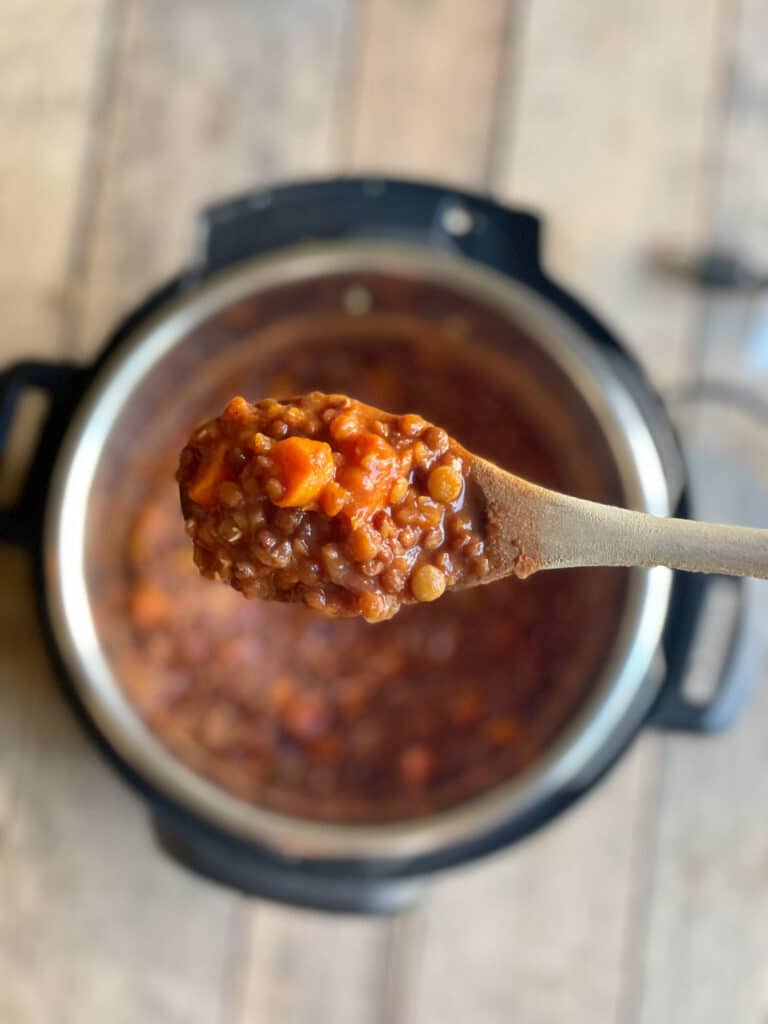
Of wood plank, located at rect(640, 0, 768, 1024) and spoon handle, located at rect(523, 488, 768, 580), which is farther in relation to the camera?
wood plank, located at rect(640, 0, 768, 1024)

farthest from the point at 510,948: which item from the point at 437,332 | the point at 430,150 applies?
the point at 430,150

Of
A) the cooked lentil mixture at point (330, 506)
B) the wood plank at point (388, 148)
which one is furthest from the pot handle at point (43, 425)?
the wood plank at point (388, 148)

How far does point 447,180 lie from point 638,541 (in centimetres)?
61

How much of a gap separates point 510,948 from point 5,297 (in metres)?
0.88

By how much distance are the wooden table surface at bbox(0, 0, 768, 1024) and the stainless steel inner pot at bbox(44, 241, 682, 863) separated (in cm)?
18

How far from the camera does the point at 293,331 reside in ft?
3.05

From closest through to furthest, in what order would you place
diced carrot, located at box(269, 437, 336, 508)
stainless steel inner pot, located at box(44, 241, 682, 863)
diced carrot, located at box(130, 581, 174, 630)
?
1. diced carrot, located at box(269, 437, 336, 508)
2. stainless steel inner pot, located at box(44, 241, 682, 863)
3. diced carrot, located at box(130, 581, 174, 630)

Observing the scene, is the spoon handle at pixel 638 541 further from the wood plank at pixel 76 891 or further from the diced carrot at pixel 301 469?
the wood plank at pixel 76 891

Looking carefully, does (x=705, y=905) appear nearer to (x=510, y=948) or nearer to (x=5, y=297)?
(x=510, y=948)

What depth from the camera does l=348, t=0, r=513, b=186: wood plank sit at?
3.47ft

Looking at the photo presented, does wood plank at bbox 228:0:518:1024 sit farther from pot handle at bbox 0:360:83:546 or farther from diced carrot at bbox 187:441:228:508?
diced carrot at bbox 187:441:228:508

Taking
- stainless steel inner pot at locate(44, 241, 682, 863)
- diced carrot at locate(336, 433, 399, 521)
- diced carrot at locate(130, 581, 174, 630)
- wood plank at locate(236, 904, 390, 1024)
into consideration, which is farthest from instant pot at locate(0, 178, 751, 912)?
diced carrot at locate(336, 433, 399, 521)

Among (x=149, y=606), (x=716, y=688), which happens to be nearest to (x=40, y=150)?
(x=149, y=606)

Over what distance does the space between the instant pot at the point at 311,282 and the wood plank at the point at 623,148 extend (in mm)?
238
